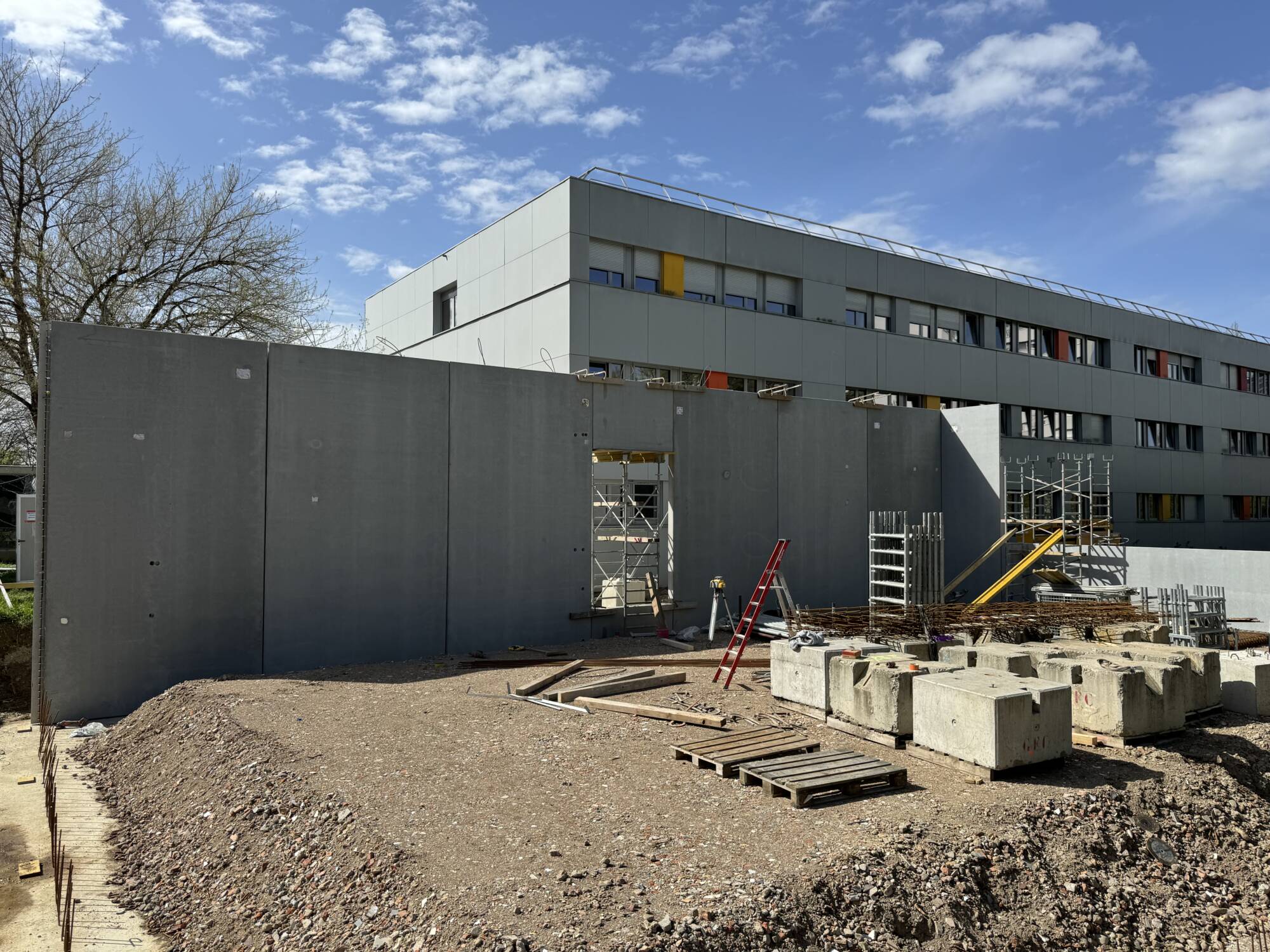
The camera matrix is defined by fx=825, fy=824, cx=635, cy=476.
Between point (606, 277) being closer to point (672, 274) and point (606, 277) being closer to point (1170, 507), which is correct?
point (672, 274)

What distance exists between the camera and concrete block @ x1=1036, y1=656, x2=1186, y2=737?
9.12 meters

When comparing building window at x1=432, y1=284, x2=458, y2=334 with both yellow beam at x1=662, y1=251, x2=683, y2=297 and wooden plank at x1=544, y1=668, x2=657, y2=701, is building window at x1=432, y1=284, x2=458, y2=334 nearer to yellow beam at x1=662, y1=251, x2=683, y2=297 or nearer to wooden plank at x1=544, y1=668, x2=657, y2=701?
yellow beam at x1=662, y1=251, x2=683, y2=297

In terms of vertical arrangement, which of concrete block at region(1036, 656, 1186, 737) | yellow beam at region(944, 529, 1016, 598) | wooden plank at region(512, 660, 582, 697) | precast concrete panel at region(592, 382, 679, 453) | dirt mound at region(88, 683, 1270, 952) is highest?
precast concrete panel at region(592, 382, 679, 453)

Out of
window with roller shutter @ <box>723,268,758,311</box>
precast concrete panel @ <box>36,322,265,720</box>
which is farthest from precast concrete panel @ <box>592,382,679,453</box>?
window with roller shutter @ <box>723,268,758,311</box>

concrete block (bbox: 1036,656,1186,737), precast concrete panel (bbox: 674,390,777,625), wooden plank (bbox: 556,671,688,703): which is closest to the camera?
concrete block (bbox: 1036,656,1186,737)

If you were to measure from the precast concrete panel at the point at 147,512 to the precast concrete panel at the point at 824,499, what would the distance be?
10431 millimetres

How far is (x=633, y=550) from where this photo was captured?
19.2 meters

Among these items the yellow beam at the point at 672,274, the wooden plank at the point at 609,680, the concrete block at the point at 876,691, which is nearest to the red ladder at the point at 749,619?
the wooden plank at the point at 609,680

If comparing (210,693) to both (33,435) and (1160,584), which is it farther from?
(1160,584)

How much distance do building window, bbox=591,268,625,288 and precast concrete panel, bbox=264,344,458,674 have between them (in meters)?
7.43

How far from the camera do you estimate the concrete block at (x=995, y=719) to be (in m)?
7.82

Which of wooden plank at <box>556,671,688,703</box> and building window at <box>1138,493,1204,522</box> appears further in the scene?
building window at <box>1138,493,1204,522</box>

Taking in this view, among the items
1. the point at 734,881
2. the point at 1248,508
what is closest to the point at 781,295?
the point at 734,881

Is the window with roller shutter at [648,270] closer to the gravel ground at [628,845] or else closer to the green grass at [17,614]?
the gravel ground at [628,845]
